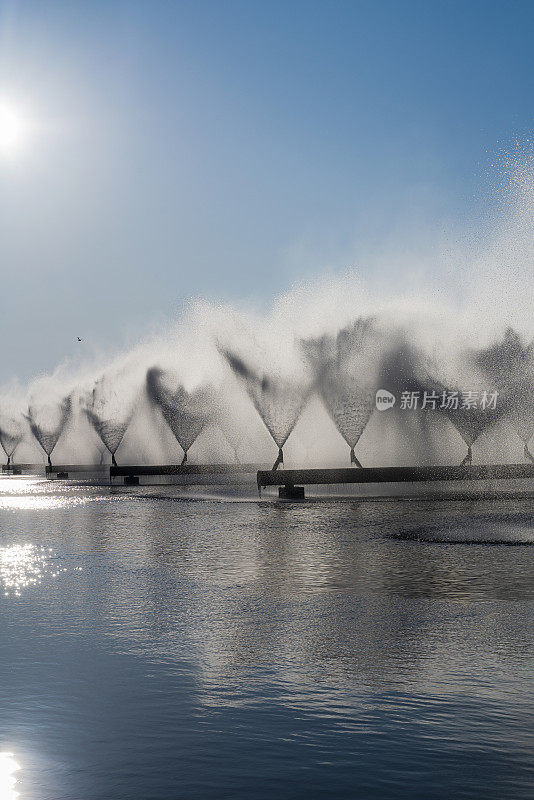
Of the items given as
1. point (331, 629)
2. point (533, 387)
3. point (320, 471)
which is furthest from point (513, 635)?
point (533, 387)

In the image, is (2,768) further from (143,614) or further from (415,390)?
(415,390)

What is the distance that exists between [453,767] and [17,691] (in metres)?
3.28

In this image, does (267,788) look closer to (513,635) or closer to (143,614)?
(513,635)

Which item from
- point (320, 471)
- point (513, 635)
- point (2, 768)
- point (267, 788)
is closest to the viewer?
point (267, 788)

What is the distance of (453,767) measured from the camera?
5211mm

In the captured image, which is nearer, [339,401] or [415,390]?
[339,401]

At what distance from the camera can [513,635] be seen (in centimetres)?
895

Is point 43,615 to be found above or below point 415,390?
below

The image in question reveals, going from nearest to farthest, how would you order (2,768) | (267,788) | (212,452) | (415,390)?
(267,788), (2,768), (415,390), (212,452)

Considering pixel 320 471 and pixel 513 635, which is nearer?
pixel 513 635

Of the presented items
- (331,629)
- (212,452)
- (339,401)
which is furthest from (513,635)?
(212,452)

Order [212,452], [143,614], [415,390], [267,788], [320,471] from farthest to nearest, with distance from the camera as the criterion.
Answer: [212,452] < [415,390] < [320,471] < [143,614] < [267,788]

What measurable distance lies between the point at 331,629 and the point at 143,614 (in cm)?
213

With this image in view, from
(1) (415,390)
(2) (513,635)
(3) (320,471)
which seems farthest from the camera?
→ (1) (415,390)
